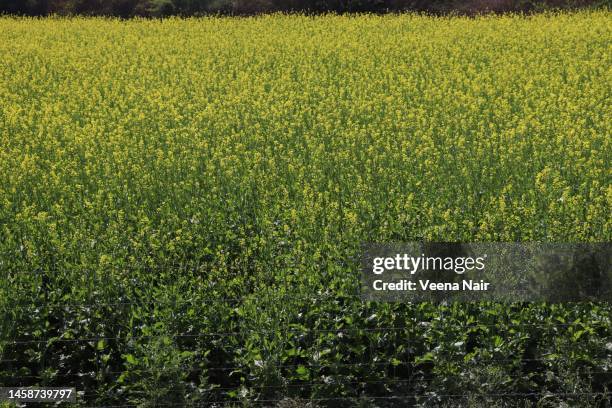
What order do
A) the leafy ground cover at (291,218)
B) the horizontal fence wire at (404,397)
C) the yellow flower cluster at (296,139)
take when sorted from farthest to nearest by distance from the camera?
1. the yellow flower cluster at (296,139)
2. the leafy ground cover at (291,218)
3. the horizontal fence wire at (404,397)

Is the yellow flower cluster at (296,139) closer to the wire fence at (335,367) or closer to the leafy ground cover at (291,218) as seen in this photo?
the leafy ground cover at (291,218)

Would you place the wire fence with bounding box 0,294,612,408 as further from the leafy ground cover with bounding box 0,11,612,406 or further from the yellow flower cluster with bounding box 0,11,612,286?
the yellow flower cluster with bounding box 0,11,612,286

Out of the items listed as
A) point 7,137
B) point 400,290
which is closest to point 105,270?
point 400,290

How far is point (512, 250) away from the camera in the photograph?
7188mm

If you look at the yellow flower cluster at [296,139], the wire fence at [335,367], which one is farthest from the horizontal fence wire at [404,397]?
the yellow flower cluster at [296,139]

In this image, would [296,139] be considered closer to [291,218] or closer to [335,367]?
[291,218]

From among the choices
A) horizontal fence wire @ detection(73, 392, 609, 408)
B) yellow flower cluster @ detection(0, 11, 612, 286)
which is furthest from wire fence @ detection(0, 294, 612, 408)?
yellow flower cluster @ detection(0, 11, 612, 286)

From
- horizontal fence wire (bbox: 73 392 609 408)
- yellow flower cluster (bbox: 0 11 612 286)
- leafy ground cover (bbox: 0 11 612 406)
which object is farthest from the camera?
yellow flower cluster (bbox: 0 11 612 286)

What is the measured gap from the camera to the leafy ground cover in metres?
7.05

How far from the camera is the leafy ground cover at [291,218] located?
705 cm

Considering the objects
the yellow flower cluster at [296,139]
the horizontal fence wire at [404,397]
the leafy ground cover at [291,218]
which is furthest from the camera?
the yellow flower cluster at [296,139]

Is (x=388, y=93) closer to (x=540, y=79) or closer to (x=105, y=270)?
(x=540, y=79)

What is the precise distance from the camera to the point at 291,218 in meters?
8.77

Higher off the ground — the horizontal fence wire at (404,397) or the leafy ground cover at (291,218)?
the leafy ground cover at (291,218)
